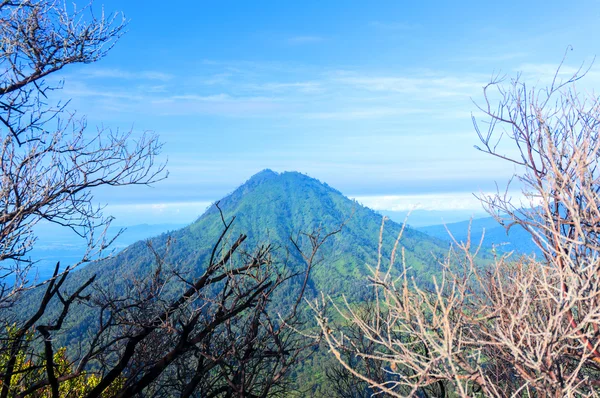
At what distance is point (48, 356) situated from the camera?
9.92 feet

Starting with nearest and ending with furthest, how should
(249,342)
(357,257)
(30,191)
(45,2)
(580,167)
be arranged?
1. (580,167)
2. (249,342)
3. (30,191)
4. (45,2)
5. (357,257)

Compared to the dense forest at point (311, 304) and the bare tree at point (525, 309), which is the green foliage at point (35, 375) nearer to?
the dense forest at point (311, 304)

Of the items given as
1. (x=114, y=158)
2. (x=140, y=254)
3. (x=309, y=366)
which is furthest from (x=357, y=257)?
(x=114, y=158)

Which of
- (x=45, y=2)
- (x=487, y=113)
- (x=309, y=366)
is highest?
(x=45, y=2)

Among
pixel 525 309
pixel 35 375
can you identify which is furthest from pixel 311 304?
pixel 35 375

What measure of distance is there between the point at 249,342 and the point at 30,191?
376 centimetres

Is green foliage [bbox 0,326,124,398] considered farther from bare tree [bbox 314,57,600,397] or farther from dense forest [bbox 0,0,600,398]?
bare tree [bbox 314,57,600,397]

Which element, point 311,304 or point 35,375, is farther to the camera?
point 35,375

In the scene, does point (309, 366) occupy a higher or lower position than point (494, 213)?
lower

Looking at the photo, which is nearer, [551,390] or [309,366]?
[551,390]

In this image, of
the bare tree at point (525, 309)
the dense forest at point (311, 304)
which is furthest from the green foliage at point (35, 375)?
the bare tree at point (525, 309)

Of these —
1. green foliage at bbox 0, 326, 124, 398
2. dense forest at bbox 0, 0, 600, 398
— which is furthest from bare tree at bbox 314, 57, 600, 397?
green foliage at bbox 0, 326, 124, 398

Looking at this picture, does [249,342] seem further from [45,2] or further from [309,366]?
[309,366]

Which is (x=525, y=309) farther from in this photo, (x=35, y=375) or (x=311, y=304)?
(x=35, y=375)
